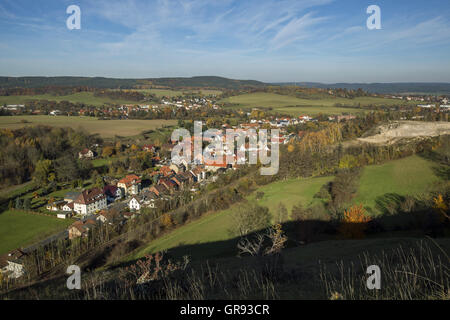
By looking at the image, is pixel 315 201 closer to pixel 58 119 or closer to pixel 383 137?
pixel 383 137

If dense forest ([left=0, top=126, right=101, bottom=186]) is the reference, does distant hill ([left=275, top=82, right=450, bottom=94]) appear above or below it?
above

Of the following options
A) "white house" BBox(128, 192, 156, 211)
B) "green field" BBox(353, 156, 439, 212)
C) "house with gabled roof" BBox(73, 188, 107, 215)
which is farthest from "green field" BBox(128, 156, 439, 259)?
"house with gabled roof" BBox(73, 188, 107, 215)

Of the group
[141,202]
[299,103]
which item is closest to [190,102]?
[299,103]

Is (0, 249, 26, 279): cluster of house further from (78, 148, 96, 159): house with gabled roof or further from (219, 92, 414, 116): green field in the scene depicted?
(219, 92, 414, 116): green field

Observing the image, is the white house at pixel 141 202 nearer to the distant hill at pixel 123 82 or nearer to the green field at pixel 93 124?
the green field at pixel 93 124

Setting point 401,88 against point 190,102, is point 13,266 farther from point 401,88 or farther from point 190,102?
point 401,88
